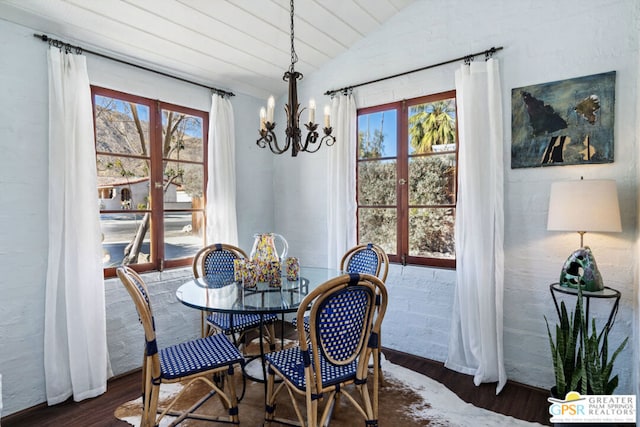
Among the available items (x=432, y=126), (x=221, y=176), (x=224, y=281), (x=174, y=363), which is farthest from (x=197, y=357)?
(x=432, y=126)

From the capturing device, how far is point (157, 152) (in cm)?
311

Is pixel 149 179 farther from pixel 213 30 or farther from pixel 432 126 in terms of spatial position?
pixel 432 126

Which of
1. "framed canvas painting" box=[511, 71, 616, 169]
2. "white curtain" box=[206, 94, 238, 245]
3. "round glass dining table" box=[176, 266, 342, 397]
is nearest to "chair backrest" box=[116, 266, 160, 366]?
"round glass dining table" box=[176, 266, 342, 397]

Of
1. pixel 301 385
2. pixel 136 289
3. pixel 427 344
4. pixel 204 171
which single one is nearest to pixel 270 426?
pixel 301 385

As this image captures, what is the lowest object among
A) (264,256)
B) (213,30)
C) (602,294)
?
(602,294)

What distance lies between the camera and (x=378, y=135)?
3422 mm

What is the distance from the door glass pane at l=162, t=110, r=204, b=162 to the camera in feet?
10.5

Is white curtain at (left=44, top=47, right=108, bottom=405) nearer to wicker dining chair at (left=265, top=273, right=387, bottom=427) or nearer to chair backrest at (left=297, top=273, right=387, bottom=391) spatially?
wicker dining chair at (left=265, top=273, right=387, bottom=427)

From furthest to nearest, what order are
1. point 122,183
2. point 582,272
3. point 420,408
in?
1. point 122,183
2. point 420,408
3. point 582,272

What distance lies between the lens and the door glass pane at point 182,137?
10.5 ft

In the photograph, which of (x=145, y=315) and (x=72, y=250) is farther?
(x=72, y=250)

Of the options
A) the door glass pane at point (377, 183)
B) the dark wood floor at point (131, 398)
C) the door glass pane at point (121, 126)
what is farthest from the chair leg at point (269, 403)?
the door glass pane at point (121, 126)
